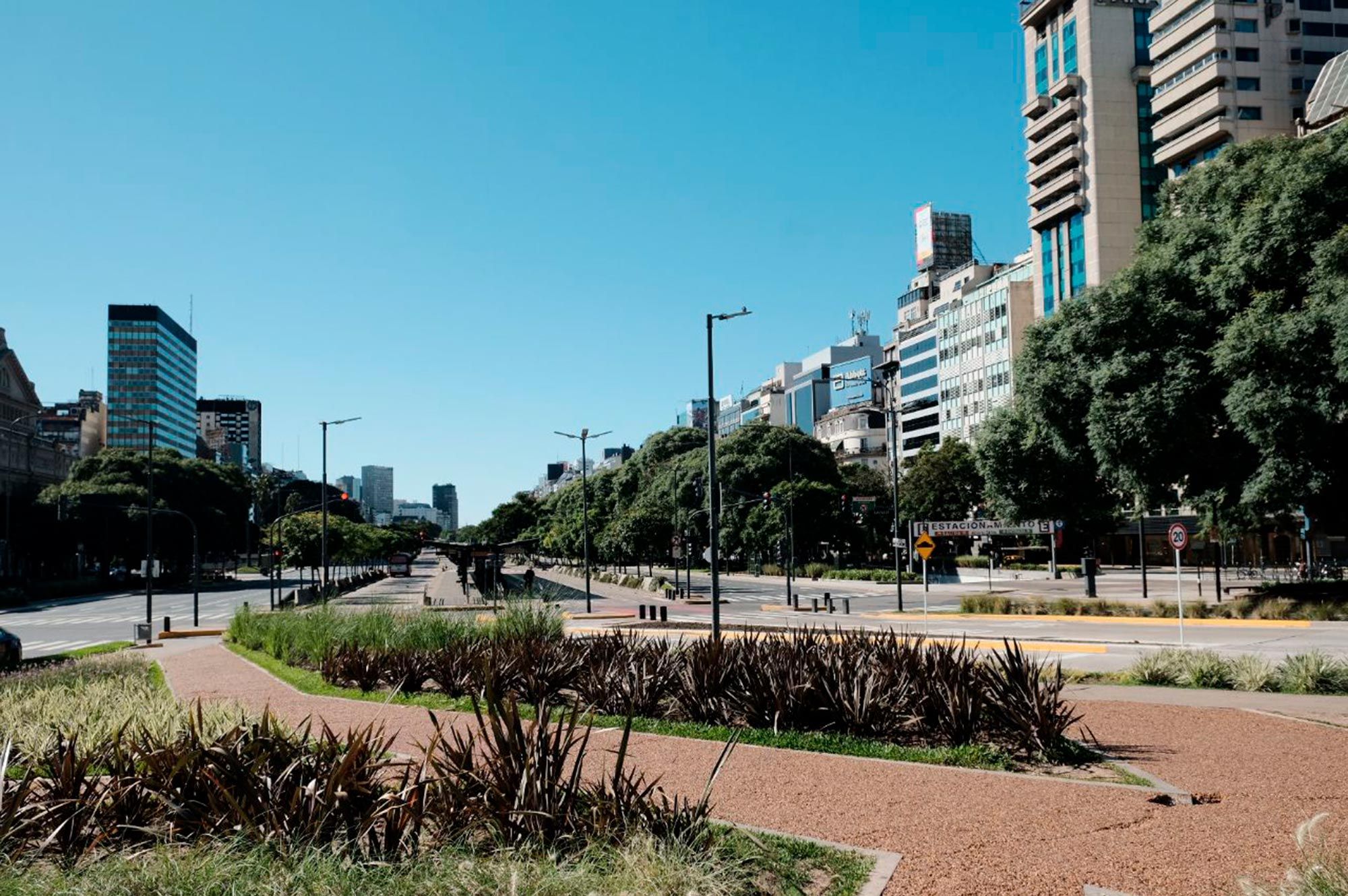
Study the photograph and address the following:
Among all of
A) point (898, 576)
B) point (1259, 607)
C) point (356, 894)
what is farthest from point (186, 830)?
point (898, 576)

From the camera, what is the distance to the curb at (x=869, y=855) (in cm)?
632

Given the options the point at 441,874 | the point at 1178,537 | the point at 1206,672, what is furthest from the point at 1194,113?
the point at 441,874

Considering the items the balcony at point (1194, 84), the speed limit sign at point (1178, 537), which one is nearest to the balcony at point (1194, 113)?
the balcony at point (1194, 84)

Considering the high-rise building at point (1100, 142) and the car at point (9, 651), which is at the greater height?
the high-rise building at point (1100, 142)

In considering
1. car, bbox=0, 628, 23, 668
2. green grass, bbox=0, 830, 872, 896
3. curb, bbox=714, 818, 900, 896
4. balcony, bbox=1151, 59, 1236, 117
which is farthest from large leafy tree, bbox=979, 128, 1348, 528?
balcony, bbox=1151, 59, 1236, 117

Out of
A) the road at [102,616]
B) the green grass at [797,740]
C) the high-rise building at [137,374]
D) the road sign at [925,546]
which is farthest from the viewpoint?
the high-rise building at [137,374]

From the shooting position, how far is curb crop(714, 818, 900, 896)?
6.32m

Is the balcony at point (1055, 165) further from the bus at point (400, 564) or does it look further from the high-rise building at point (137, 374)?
the high-rise building at point (137, 374)

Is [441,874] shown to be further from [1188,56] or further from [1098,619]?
[1188,56]

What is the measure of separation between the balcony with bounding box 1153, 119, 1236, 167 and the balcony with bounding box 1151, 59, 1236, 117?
2.77 metres

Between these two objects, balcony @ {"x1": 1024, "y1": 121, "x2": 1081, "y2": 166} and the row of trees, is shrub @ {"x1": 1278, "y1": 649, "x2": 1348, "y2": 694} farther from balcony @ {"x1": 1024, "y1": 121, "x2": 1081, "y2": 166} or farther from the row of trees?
balcony @ {"x1": 1024, "y1": 121, "x2": 1081, "y2": 166}

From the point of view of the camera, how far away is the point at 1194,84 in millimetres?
76062

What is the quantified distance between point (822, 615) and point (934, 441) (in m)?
77.2

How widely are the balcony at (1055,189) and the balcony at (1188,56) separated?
9815 millimetres
